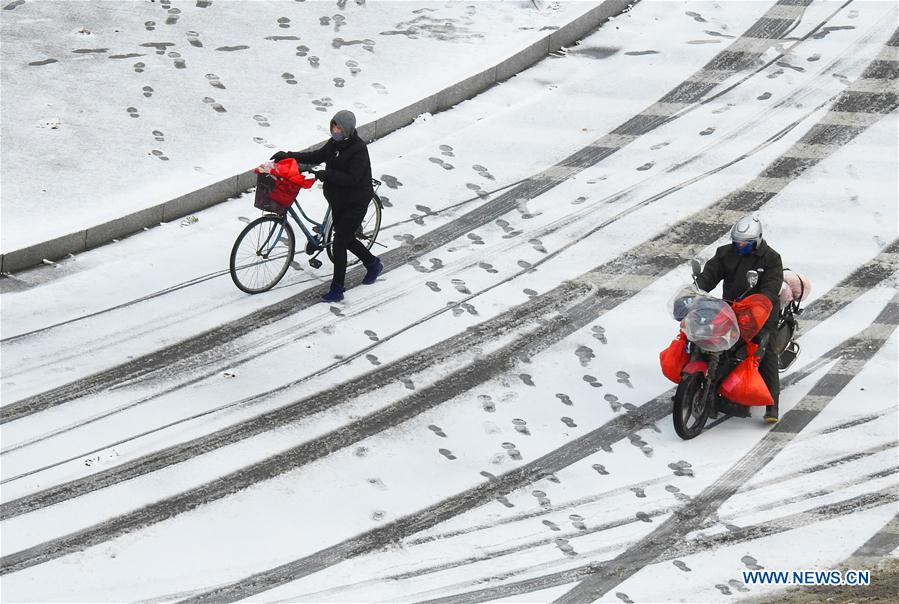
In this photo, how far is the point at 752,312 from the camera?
980cm

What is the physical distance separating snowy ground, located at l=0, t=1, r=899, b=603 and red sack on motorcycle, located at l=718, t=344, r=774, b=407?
0.95 ft

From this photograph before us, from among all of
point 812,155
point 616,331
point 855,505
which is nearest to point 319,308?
point 616,331

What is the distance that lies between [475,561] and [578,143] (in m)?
5.96

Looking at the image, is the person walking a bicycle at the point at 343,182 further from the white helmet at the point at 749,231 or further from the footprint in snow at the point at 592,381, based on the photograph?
the white helmet at the point at 749,231

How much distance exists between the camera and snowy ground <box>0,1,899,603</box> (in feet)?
28.7

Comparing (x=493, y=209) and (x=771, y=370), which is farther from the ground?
(x=771, y=370)

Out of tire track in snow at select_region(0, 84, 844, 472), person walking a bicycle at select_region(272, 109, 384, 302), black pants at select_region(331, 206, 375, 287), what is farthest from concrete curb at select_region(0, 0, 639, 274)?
tire track in snow at select_region(0, 84, 844, 472)

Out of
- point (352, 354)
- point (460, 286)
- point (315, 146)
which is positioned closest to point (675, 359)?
point (460, 286)

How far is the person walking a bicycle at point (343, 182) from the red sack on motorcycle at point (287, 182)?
11 cm

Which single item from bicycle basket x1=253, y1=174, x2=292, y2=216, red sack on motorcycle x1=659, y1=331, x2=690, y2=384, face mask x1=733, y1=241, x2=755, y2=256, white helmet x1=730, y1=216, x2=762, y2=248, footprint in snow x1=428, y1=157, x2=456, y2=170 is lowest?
footprint in snow x1=428, y1=157, x2=456, y2=170

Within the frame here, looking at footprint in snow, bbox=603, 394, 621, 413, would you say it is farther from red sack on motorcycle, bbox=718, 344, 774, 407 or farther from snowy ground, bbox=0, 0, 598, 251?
snowy ground, bbox=0, 0, 598, 251

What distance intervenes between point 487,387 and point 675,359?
55.5 inches

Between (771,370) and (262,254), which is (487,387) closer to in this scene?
(771,370)

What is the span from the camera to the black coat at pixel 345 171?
11.0 m
